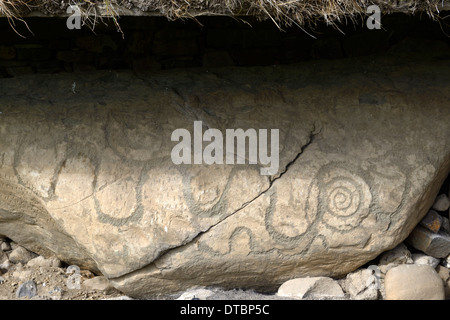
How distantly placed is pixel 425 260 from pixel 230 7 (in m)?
1.64

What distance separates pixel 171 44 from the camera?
3.71 meters

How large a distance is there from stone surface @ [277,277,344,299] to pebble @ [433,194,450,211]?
71 centimetres

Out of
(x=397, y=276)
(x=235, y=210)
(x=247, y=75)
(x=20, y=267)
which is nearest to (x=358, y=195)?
(x=397, y=276)

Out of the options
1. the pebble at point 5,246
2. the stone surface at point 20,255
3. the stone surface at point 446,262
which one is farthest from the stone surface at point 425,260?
the pebble at point 5,246

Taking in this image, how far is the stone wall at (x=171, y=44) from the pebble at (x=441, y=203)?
1083 mm

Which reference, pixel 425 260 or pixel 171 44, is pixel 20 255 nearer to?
pixel 171 44

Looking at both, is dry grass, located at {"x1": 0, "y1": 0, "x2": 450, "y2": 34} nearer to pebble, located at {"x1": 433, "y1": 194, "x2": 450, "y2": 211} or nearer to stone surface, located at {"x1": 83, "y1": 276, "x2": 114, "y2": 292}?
pebble, located at {"x1": 433, "y1": 194, "x2": 450, "y2": 211}

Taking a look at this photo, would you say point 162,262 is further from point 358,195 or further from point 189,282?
point 358,195

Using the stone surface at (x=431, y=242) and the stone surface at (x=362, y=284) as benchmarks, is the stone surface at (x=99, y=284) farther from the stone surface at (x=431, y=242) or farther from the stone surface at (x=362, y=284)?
the stone surface at (x=431, y=242)

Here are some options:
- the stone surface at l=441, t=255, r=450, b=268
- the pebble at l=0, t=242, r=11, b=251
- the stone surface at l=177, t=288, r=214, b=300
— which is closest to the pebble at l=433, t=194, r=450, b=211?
the stone surface at l=441, t=255, r=450, b=268

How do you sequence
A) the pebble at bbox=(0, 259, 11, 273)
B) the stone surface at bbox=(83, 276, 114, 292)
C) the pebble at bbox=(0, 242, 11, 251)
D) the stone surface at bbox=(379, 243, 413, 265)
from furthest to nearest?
the pebble at bbox=(0, 242, 11, 251), the pebble at bbox=(0, 259, 11, 273), the stone surface at bbox=(83, 276, 114, 292), the stone surface at bbox=(379, 243, 413, 265)

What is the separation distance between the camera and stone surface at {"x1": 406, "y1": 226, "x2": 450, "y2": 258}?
295 cm

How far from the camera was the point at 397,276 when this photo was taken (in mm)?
2732

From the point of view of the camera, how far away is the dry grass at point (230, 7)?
7.22 ft
